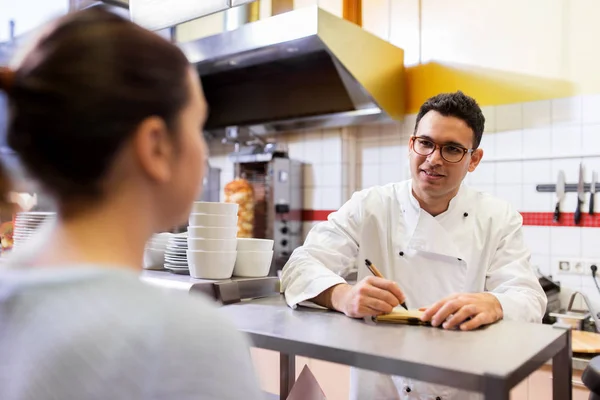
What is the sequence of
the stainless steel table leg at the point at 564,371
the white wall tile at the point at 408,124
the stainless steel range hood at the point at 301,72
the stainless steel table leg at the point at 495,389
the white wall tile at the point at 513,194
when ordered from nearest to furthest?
1. the stainless steel table leg at the point at 495,389
2. the stainless steel table leg at the point at 564,371
3. the white wall tile at the point at 513,194
4. the stainless steel range hood at the point at 301,72
5. the white wall tile at the point at 408,124

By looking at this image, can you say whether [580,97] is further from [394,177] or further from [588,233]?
[394,177]

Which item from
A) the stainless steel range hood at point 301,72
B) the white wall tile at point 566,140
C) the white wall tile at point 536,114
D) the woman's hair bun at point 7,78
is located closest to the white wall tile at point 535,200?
the white wall tile at point 566,140

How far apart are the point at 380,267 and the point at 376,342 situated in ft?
3.13

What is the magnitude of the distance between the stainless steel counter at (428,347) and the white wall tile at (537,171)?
75.4 inches

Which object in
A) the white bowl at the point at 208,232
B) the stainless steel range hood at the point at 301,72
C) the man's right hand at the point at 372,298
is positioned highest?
the stainless steel range hood at the point at 301,72

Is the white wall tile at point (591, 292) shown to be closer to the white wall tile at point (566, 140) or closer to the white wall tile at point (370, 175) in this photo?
the white wall tile at point (566, 140)

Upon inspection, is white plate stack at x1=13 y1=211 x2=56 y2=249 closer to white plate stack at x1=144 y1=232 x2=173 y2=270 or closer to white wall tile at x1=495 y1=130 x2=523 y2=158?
white plate stack at x1=144 y1=232 x2=173 y2=270

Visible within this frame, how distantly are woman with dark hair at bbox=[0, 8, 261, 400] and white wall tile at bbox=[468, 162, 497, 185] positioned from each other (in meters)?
2.69

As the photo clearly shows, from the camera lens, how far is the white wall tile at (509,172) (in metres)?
2.93

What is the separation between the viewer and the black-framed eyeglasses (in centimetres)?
171

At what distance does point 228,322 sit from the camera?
588 millimetres

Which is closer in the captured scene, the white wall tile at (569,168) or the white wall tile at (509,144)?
the white wall tile at (569,168)

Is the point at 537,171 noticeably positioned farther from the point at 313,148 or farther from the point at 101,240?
the point at 101,240

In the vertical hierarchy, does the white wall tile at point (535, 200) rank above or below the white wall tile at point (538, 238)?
above
